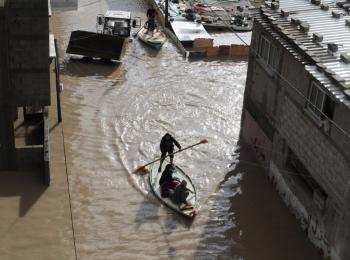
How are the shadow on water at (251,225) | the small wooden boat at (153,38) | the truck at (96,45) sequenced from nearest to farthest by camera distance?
the shadow on water at (251,225)
the truck at (96,45)
the small wooden boat at (153,38)

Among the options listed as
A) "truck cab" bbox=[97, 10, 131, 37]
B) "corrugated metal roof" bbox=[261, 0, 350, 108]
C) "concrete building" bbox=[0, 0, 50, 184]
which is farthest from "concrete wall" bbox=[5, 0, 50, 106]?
"truck cab" bbox=[97, 10, 131, 37]

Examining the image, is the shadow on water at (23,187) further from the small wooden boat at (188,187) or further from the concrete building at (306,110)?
the concrete building at (306,110)

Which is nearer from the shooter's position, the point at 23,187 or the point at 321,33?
the point at 23,187

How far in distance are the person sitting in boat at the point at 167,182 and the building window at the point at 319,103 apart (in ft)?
17.8

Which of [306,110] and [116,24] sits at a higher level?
[306,110]

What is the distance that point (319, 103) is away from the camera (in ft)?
56.4

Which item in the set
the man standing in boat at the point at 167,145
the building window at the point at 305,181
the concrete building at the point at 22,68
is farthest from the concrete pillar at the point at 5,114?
the building window at the point at 305,181

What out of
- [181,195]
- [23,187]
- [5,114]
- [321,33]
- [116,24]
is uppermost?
[321,33]

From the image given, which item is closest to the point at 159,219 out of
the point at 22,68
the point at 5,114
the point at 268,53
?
the point at 5,114

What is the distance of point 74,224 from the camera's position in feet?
59.7

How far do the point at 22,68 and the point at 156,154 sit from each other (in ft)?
21.3

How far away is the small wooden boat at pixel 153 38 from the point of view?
3462cm

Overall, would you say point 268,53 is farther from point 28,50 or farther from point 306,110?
point 28,50

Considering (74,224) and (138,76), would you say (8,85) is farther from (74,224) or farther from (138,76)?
(138,76)
